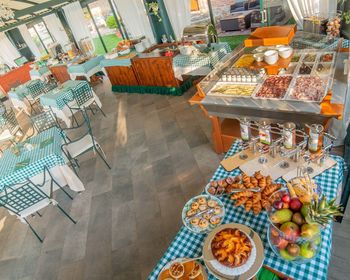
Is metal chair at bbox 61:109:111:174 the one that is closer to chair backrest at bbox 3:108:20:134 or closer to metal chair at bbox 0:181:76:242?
metal chair at bbox 0:181:76:242

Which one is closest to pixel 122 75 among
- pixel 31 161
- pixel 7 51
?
pixel 31 161

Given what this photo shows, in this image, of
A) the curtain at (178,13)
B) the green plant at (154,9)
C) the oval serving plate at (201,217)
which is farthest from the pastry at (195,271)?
the green plant at (154,9)

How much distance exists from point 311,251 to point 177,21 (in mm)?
6192

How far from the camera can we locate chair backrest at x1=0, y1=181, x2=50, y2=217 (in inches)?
113

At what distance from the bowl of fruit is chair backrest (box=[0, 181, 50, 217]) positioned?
2775 millimetres

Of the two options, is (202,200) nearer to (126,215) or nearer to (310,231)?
(310,231)

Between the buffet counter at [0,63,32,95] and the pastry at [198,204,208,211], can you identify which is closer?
the pastry at [198,204,208,211]

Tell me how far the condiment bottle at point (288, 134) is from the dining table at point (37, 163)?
2880mm

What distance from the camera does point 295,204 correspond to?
1.36 metres

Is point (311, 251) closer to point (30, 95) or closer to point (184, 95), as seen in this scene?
point (184, 95)

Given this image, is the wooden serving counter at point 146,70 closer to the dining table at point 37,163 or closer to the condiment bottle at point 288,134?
the dining table at point 37,163

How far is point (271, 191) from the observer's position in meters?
1.67

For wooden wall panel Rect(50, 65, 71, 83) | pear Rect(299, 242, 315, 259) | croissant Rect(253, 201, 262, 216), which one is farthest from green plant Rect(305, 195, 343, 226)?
wooden wall panel Rect(50, 65, 71, 83)

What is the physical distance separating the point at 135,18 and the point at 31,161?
546 centimetres
